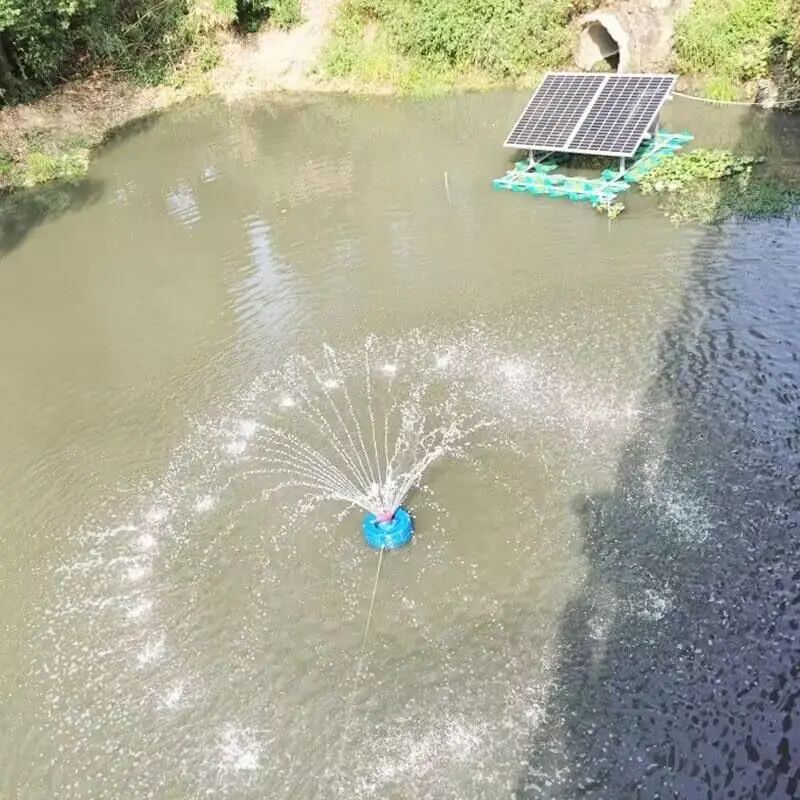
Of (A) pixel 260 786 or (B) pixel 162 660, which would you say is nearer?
(A) pixel 260 786

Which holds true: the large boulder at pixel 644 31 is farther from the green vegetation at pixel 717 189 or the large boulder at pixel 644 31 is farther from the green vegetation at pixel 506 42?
the green vegetation at pixel 717 189

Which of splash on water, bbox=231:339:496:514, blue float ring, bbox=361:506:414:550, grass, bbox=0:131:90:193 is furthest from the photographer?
grass, bbox=0:131:90:193

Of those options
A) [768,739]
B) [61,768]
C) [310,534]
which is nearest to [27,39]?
[310,534]

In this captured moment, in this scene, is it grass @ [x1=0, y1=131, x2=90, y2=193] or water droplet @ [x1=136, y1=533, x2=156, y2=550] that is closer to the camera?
water droplet @ [x1=136, y1=533, x2=156, y2=550]

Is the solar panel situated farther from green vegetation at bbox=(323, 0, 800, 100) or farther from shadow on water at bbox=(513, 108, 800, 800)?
shadow on water at bbox=(513, 108, 800, 800)

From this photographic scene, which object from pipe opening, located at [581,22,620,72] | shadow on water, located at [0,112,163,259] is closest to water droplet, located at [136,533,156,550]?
shadow on water, located at [0,112,163,259]

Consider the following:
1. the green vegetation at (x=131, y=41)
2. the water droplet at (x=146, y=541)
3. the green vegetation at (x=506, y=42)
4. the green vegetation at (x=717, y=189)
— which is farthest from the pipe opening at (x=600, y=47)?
the water droplet at (x=146, y=541)

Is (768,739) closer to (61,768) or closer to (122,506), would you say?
(61,768)
